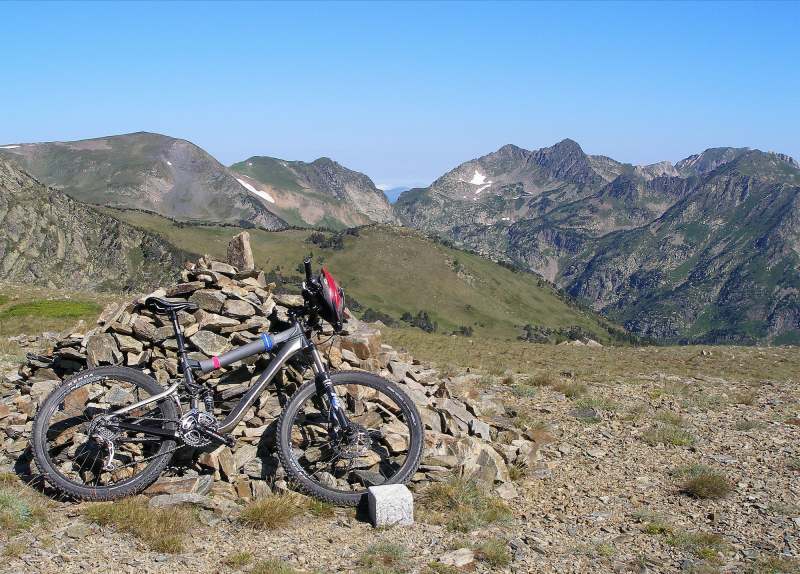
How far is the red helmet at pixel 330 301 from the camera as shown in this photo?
311 inches

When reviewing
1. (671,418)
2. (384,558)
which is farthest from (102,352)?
(671,418)

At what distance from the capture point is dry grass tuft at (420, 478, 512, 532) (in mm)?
7844

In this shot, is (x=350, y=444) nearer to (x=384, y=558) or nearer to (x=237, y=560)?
(x=384, y=558)

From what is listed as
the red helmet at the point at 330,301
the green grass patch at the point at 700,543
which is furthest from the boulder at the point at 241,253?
the green grass patch at the point at 700,543

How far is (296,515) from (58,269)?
212 meters

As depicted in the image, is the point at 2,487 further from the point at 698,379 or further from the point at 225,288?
the point at 698,379

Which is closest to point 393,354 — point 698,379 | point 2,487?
point 2,487

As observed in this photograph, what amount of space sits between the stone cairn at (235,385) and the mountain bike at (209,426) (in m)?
0.47

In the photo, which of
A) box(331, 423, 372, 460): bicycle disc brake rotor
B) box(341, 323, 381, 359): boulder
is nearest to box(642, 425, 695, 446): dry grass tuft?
box(341, 323, 381, 359): boulder

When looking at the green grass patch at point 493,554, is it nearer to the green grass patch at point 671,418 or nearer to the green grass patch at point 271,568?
the green grass patch at point 271,568

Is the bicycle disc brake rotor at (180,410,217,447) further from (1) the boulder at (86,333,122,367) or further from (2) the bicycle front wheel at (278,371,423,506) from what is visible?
(1) the boulder at (86,333,122,367)

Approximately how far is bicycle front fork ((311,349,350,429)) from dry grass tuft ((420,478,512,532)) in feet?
5.26

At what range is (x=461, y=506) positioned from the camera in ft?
26.6

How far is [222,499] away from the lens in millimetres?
7895
